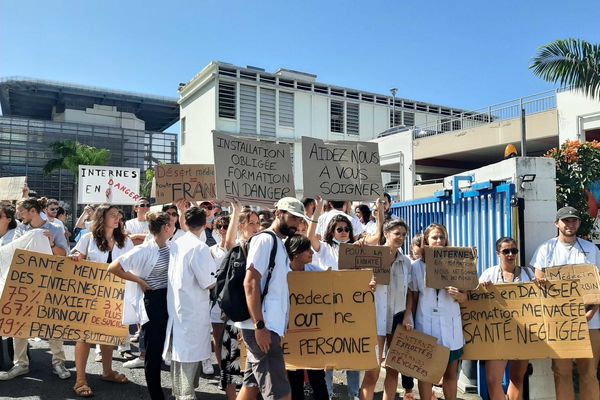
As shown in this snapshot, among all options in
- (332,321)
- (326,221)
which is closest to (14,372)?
(332,321)

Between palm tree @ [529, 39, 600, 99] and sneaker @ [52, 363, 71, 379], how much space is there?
986 centimetres

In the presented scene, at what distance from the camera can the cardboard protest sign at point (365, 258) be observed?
4.55 m

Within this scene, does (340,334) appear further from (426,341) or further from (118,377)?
(118,377)

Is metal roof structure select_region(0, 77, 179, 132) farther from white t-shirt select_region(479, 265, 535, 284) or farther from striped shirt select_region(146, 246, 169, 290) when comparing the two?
white t-shirt select_region(479, 265, 535, 284)

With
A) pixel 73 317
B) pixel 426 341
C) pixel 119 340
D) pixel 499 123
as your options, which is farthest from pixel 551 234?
pixel 499 123

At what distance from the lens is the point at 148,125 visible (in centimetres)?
5034

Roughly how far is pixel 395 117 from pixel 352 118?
392 cm

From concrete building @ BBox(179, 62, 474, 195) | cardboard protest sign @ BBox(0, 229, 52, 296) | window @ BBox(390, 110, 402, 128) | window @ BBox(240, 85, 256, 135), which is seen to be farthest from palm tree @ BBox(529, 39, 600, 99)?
window @ BBox(390, 110, 402, 128)

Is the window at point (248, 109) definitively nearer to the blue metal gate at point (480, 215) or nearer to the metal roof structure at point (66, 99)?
the metal roof structure at point (66, 99)

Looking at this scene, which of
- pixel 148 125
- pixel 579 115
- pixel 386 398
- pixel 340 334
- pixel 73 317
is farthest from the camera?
pixel 148 125

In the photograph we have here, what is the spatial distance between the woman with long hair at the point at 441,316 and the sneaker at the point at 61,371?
3807mm

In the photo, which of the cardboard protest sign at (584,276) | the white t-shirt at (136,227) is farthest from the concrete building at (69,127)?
the cardboard protest sign at (584,276)

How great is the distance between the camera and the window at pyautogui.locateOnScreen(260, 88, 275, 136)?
101 feet

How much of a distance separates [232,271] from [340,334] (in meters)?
1.24
